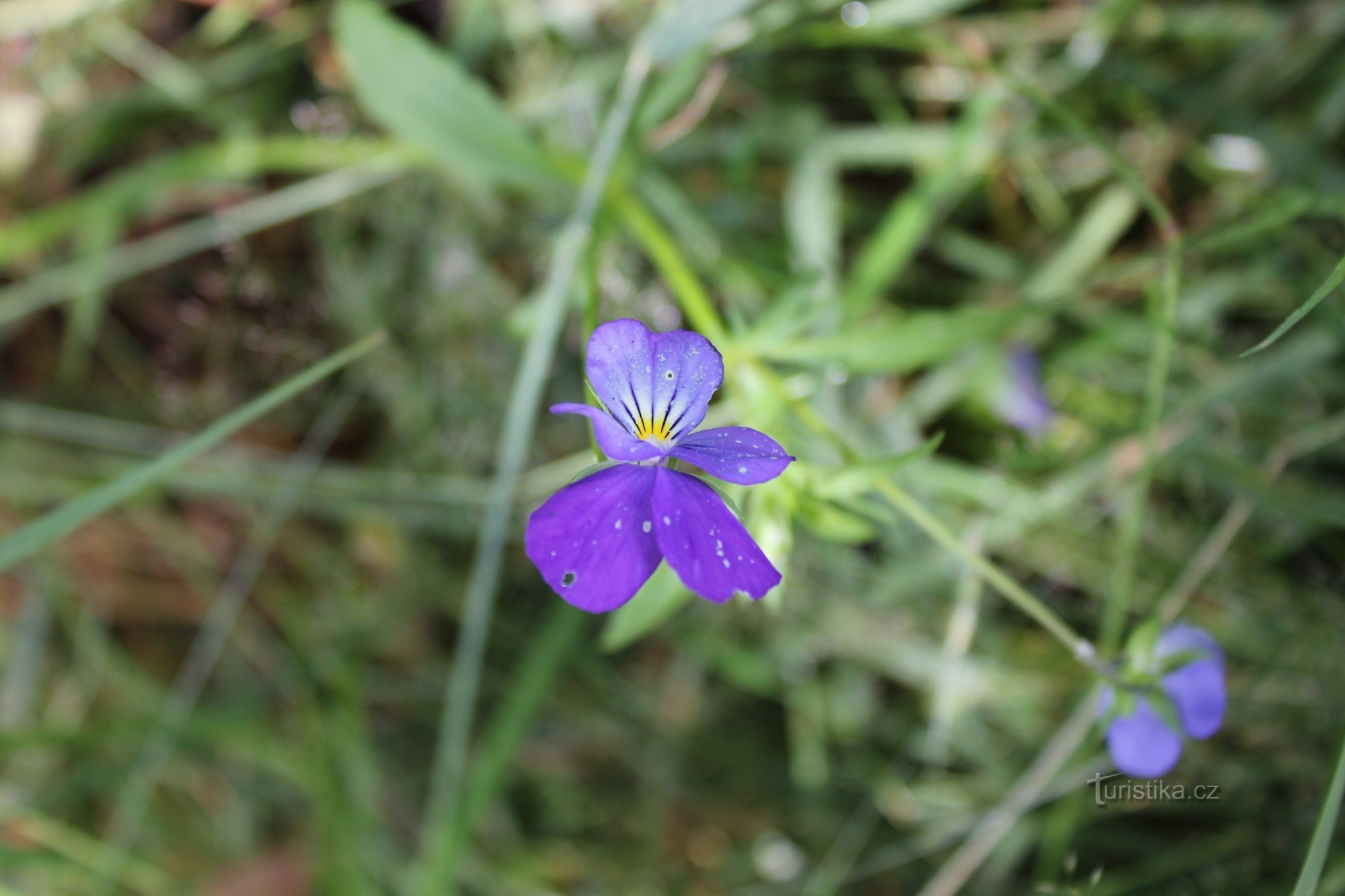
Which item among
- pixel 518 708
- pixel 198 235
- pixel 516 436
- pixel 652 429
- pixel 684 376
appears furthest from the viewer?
pixel 198 235

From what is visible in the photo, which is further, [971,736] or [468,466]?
[468,466]

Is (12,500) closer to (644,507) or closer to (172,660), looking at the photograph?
(172,660)

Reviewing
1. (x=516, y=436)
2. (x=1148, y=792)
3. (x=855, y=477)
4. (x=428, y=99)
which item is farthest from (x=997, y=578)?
(x=428, y=99)

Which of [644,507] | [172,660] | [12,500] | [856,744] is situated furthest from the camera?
[172,660]

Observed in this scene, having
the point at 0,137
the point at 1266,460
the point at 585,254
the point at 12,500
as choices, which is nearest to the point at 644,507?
the point at 585,254

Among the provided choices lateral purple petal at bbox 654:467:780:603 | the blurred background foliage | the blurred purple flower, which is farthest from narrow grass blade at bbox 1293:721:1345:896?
the blurred purple flower

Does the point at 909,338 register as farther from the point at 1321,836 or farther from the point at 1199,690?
the point at 1321,836

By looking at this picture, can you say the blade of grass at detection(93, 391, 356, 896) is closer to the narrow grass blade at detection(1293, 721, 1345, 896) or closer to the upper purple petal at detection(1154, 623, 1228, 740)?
the upper purple petal at detection(1154, 623, 1228, 740)
